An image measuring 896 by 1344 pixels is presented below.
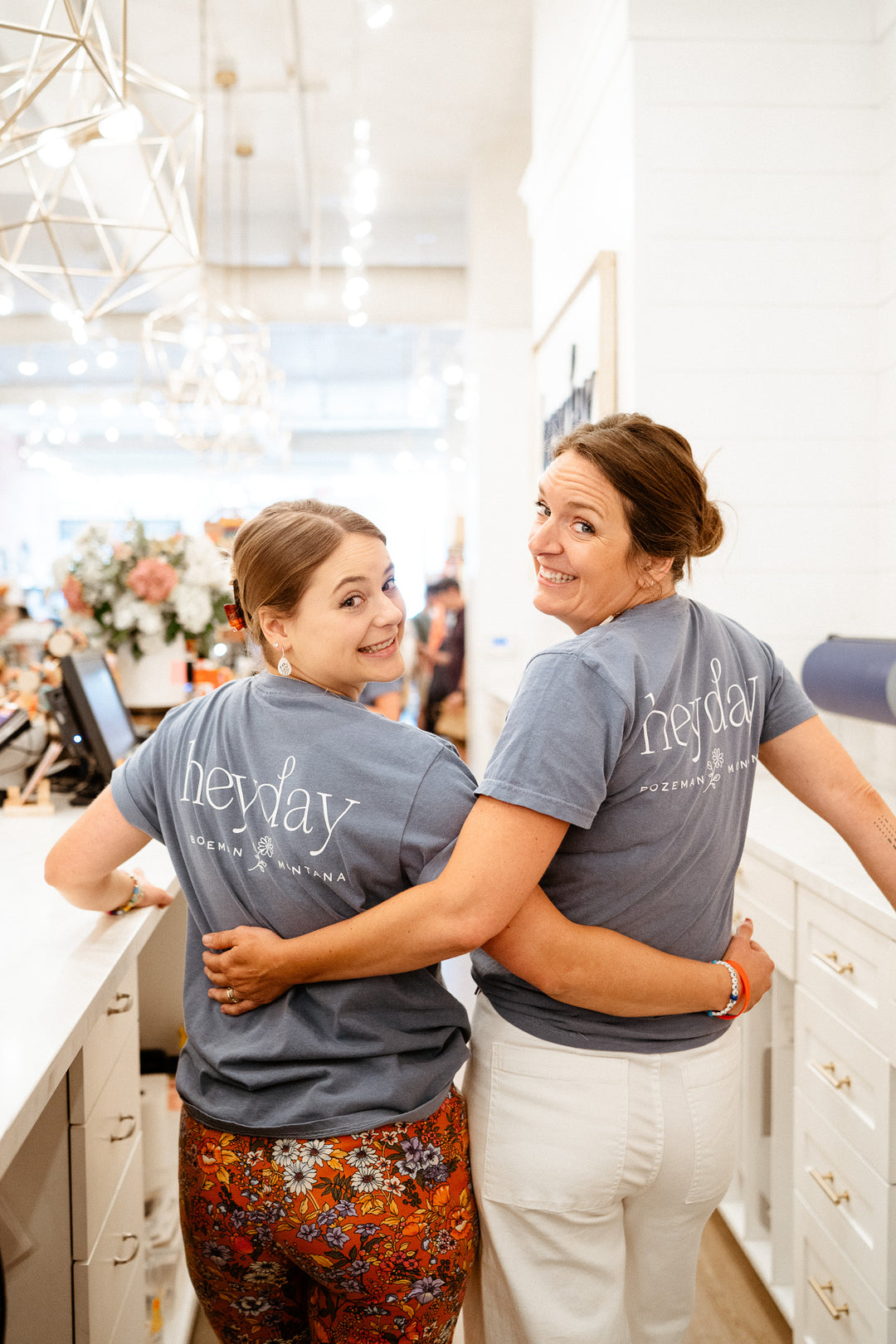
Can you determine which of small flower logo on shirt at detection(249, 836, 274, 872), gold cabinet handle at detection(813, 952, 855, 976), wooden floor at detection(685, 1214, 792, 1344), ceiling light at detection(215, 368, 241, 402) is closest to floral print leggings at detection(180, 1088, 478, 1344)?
small flower logo on shirt at detection(249, 836, 274, 872)

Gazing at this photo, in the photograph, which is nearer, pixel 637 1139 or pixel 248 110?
pixel 637 1139

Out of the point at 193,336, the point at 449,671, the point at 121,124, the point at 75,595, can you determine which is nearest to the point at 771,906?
the point at 121,124

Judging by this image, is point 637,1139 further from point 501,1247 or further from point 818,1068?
point 818,1068

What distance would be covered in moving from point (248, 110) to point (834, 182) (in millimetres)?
4420

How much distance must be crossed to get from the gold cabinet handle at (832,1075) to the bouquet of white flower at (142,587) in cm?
221

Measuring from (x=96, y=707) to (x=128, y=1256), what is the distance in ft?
4.45

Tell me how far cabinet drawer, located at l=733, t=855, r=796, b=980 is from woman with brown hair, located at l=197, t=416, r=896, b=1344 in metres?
0.79

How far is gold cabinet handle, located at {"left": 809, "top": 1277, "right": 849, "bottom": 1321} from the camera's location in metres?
1.76

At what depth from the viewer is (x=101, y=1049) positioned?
155 cm

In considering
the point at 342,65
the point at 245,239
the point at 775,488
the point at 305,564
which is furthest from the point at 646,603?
the point at 245,239

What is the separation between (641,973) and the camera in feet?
3.70

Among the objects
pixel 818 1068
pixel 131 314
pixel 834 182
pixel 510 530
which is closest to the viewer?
pixel 818 1068

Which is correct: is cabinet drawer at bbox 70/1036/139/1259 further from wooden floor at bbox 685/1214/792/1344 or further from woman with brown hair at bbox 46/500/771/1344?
wooden floor at bbox 685/1214/792/1344

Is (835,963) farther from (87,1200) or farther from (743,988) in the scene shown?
(87,1200)
